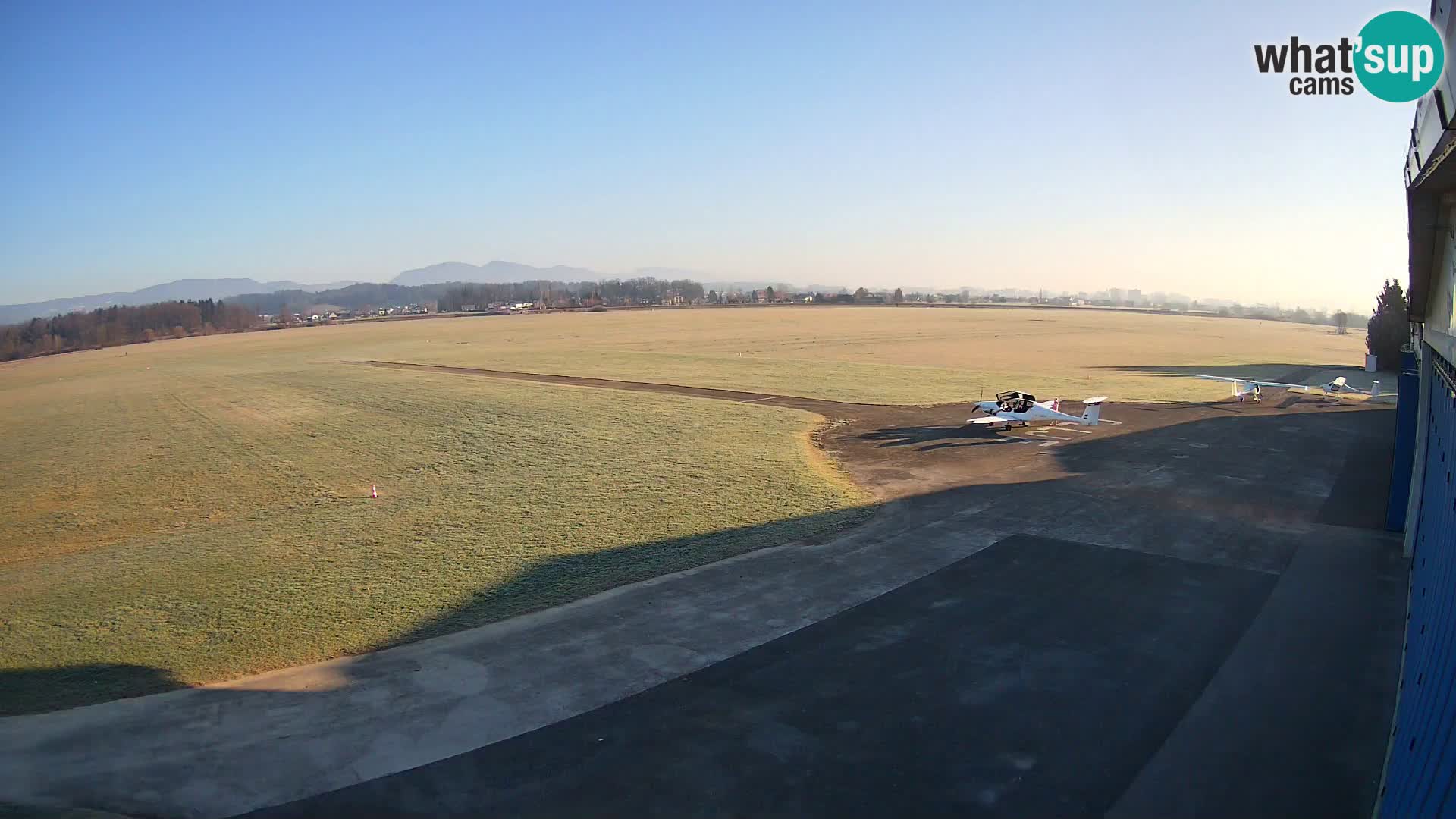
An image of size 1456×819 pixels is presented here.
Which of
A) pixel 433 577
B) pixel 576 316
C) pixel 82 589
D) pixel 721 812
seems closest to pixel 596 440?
pixel 433 577

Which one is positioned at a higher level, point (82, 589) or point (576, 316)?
point (576, 316)

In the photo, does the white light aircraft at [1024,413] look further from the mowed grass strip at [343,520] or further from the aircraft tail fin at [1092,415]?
the mowed grass strip at [343,520]

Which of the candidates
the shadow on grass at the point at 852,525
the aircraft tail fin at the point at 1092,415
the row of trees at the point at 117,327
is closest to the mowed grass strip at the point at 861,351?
the aircraft tail fin at the point at 1092,415

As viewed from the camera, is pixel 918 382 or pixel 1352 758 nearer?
pixel 1352 758

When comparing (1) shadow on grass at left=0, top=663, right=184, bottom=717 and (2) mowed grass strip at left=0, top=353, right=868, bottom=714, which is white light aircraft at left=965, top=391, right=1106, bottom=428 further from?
(1) shadow on grass at left=0, top=663, right=184, bottom=717

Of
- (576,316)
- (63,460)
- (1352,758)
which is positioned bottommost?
(1352,758)

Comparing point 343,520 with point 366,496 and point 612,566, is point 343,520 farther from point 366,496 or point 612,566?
point 612,566

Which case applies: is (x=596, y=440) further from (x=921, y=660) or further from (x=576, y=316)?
(x=576, y=316)
